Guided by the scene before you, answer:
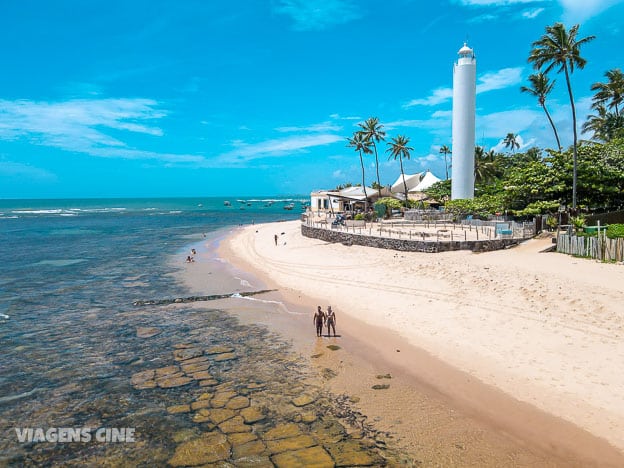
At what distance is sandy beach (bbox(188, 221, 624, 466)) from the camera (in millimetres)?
9047

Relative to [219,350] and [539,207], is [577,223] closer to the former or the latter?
[539,207]

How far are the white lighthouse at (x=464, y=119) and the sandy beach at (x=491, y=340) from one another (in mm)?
23533

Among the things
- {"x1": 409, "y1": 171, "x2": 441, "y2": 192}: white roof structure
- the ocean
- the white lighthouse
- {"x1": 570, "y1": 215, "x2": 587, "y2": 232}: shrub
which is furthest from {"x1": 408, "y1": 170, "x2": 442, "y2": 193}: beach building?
the ocean

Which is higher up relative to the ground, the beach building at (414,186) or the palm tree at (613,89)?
the palm tree at (613,89)

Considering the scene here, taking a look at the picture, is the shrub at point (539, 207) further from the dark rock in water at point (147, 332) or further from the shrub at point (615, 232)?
the dark rock in water at point (147, 332)

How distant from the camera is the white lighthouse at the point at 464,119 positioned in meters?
46.9

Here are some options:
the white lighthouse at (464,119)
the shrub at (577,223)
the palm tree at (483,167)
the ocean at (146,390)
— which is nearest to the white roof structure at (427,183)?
the palm tree at (483,167)

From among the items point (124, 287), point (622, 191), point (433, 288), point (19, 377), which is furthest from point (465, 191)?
point (19, 377)

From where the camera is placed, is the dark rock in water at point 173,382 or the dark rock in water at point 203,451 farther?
the dark rock in water at point 173,382

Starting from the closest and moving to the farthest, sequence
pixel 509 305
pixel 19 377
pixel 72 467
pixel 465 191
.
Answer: pixel 72 467 → pixel 19 377 → pixel 509 305 → pixel 465 191

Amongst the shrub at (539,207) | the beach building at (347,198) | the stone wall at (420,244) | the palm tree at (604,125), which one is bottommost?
the stone wall at (420,244)

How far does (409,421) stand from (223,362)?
21.2 feet

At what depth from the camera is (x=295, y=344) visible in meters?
14.7

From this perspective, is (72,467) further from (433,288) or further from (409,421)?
(433,288)
